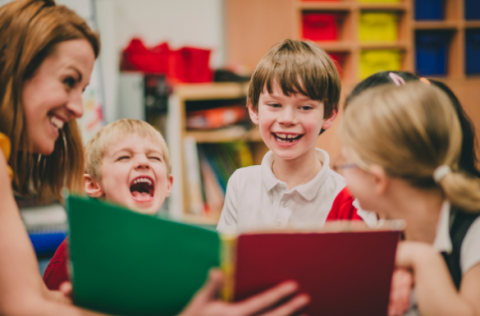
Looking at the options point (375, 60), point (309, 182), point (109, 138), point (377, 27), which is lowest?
point (309, 182)

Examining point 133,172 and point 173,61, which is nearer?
point 133,172

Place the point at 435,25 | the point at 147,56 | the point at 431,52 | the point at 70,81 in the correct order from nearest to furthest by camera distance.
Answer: the point at 70,81 < the point at 147,56 < the point at 435,25 < the point at 431,52

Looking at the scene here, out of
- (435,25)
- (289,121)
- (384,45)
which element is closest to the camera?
(289,121)

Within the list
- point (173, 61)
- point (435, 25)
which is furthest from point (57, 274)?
point (435, 25)

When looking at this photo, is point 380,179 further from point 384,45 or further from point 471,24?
point 471,24

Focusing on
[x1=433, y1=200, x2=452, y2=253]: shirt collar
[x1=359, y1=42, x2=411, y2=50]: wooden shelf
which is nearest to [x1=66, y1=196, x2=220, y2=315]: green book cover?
[x1=433, y1=200, x2=452, y2=253]: shirt collar

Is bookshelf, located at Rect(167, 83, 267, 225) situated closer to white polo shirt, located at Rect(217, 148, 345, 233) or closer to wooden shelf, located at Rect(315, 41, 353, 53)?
wooden shelf, located at Rect(315, 41, 353, 53)

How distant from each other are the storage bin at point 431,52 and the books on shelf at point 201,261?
8.79 feet

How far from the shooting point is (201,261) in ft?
2.14

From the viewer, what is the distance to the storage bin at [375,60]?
276 cm

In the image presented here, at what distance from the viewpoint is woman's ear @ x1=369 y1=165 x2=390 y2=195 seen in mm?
778

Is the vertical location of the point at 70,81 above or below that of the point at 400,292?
above

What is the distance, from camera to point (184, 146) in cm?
248

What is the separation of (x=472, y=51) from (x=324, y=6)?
1265mm
